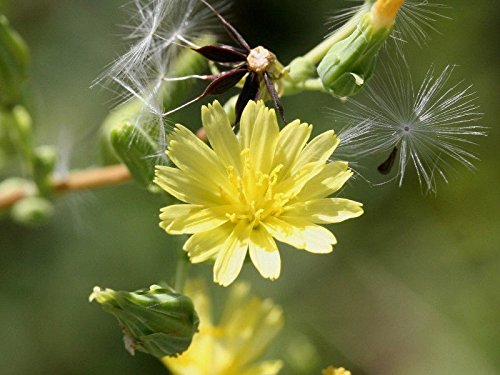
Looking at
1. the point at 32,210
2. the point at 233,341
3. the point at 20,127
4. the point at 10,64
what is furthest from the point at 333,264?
the point at 10,64

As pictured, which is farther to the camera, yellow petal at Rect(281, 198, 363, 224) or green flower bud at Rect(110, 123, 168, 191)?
green flower bud at Rect(110, 123, 168, 191)

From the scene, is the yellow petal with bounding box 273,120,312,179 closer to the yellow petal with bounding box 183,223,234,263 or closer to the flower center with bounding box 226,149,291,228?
the flower center with bounding box 226,149,291,228

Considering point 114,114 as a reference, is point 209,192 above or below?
below

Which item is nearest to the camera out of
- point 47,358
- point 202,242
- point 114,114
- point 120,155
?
point 202,242

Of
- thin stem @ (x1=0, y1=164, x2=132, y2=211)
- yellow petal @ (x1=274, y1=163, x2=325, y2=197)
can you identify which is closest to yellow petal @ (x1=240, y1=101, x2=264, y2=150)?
yellow petal @ (x1=274, y1=163, x2=325, y2=197)

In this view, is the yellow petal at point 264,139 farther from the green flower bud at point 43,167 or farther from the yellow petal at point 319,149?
the green flower bud at point 43,167

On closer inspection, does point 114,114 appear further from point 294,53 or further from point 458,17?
point 458,17

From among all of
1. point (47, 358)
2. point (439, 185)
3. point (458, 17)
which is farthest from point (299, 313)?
point (458, 17)
